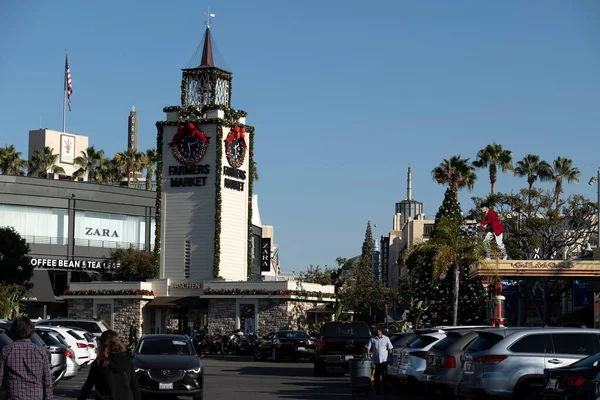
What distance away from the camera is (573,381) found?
1442 centimetres

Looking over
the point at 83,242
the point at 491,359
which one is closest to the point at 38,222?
the point at 83,242

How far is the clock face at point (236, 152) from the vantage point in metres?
58.1

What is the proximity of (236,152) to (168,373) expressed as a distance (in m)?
38.0

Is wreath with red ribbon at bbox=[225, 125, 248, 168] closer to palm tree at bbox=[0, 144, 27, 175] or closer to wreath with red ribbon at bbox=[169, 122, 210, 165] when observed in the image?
wreath with red ribbon at bbox=[169, 122, 210, 165]

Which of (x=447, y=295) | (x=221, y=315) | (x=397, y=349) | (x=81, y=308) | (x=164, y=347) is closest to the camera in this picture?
(x=164, y=347)

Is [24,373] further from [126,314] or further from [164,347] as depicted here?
[126,314]

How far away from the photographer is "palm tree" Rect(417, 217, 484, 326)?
4191 centimetres

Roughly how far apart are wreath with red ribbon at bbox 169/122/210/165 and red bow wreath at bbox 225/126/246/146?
4.02 feet

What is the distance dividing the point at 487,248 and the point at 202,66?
78.8 ft

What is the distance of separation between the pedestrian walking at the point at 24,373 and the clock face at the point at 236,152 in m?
47.0

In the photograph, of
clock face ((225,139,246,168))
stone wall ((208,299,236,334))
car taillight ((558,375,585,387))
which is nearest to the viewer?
car taillight ((558,375,585,387))

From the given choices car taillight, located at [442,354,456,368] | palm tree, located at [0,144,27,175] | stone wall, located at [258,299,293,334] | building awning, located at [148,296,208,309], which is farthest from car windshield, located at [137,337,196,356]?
palm tree, located at [0,144,27,175]

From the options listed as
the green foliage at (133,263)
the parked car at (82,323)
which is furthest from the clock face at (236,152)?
the parked car at (82,323)

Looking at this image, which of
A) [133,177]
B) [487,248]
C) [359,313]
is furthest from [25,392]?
[133,177]
